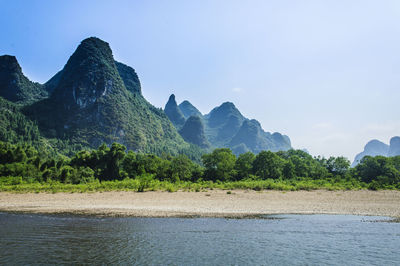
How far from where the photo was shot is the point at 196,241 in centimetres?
1329

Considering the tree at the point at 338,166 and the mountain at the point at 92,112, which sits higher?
the mountain at the point at 92,112

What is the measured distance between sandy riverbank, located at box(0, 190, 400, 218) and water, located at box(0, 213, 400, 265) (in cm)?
329

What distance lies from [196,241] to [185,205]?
11775 mm

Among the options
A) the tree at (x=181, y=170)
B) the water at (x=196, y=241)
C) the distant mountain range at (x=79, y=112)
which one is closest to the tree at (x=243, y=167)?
the tree at (x=181, y=170)

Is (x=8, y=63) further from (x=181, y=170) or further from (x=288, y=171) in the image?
(x=288, y=171)

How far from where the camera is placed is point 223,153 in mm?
56625

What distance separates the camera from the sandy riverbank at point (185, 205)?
21875mm

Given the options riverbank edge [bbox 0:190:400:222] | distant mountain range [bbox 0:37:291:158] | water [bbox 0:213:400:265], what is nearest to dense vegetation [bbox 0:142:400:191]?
riverbank edge [bbox 0:190:400:222]

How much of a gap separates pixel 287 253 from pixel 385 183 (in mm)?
41386

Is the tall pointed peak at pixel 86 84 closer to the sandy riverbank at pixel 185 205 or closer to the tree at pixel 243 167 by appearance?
the tree at pixel 243 167

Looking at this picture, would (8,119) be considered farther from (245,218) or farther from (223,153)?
(245,218)

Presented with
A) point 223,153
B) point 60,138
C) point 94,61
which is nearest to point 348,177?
point 223,153

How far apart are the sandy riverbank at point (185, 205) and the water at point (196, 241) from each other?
3.29m

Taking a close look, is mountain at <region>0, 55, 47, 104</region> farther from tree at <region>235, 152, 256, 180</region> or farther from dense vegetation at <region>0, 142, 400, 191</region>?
tree at <region>235, 152, 256, 180</region>
